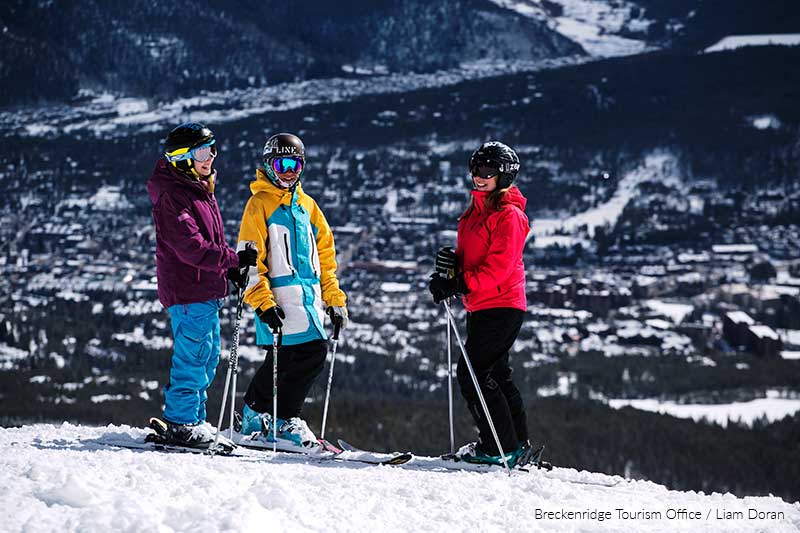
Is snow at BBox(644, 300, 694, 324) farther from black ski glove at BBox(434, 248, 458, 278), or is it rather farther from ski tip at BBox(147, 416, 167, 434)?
ski tip at BBox(147, 416, 167, 434)

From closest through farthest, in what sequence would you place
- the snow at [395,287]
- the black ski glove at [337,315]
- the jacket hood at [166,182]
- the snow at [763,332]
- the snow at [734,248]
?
the jacket hood at [166,182]
the black ski glove at [337,315]
the snow at [763,332]
the snow at [395,287]
the snow at [734,248]

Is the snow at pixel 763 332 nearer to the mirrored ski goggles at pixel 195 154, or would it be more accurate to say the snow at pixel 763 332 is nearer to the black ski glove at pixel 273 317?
the black ski glove at pixel 273 317

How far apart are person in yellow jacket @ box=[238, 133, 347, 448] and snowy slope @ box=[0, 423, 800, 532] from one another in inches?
22.1

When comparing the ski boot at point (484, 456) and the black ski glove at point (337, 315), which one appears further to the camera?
the black ski glove at point (337, 315)

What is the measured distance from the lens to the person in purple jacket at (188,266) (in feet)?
17.5

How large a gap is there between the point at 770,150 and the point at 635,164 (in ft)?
93.5

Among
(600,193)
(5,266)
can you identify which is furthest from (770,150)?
(5,266)

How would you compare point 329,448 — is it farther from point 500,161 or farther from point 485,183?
point 500,161

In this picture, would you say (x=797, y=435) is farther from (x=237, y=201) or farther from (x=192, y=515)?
(x=237, y=201)

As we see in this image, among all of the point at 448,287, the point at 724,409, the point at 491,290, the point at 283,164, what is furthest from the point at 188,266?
the point at 724,409

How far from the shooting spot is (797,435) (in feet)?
183

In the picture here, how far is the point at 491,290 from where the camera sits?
560 centimetres

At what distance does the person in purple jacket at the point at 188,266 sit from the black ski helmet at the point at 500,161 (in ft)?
4.60

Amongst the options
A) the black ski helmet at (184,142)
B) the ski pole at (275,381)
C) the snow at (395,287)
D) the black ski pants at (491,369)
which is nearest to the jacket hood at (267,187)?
the black ski helmet at (184,142)
